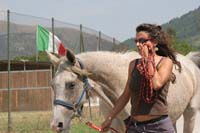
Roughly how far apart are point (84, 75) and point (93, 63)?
39cm

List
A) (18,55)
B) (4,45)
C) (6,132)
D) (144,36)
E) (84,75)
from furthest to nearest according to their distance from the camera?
(18,55) → (4,45) → (6,132) → (84,75) → (144,36)

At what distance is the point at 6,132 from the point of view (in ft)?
54.6

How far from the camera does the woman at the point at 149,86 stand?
16.7ft

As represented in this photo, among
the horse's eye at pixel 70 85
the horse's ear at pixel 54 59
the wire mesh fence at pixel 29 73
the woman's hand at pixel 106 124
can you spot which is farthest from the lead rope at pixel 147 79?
the wire mesh fence at pixel 29 73

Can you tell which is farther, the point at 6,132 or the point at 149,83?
the point at 6,132

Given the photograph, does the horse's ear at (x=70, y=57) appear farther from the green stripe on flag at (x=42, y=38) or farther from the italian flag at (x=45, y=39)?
the green stripe on flag at (x=42, y=38)

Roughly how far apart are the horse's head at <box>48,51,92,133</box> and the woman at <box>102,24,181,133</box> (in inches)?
49.1

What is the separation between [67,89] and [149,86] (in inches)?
71.7

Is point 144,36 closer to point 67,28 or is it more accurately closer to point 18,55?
point 67,28

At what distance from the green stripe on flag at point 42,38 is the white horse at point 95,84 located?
1360cm

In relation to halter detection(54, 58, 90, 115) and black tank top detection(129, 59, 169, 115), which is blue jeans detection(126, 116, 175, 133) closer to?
black tank top detection(129, 59, 169, 115)

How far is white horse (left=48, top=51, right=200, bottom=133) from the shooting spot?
6648 mm

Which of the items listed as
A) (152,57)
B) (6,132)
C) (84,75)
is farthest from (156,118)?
(6,132)

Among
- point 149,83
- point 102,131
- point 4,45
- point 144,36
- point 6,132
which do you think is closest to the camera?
point 149,83
